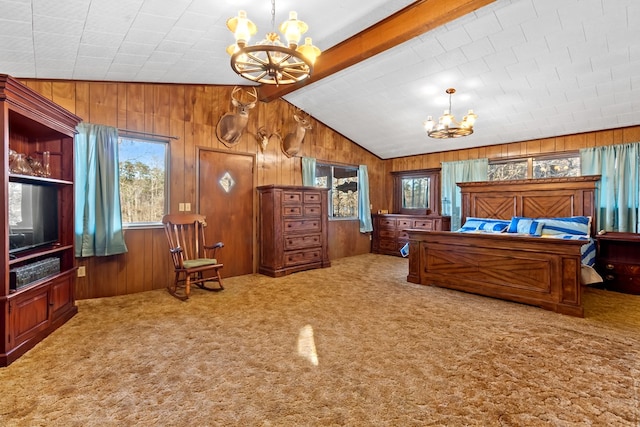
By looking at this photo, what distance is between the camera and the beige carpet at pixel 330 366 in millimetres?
1665

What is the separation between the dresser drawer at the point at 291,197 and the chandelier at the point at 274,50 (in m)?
2.25

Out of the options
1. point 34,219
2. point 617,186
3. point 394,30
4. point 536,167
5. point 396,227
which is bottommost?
point 396,227

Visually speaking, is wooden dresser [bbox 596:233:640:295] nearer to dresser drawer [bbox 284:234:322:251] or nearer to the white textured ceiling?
the white textured ceiling

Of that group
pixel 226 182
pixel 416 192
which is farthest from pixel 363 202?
pixel 226 182

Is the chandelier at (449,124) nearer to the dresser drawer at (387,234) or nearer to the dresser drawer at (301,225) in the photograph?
the dresser drawer at (301,225)

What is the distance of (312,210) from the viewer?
211 inches

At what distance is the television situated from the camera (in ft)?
8.26

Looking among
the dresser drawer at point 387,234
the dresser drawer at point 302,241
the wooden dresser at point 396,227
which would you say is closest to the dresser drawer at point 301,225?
the dresser drawer at point 302,241

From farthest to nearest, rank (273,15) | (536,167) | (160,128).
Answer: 1. (536,167)
2. (160,128)
3. (273,15)

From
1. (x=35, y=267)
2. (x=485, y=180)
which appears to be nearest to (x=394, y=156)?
(x=485, y=180)

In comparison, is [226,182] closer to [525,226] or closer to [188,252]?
[188,252]

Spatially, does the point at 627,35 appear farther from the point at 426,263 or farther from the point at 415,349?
the point at 415,349

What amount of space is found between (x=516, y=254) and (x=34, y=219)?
16.2 feet

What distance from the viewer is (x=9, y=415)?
64.4 inches
